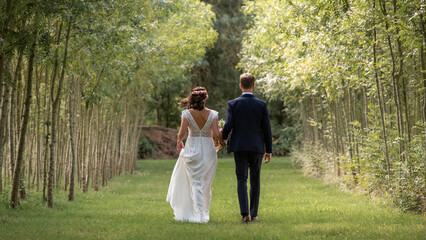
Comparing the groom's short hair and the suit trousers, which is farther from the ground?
the groom's short hair

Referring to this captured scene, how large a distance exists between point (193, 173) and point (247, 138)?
123 centimetres

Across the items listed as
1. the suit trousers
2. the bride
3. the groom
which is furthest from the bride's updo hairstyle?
the suit trousers

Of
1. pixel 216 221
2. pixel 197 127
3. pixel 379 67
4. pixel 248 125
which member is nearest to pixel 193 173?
pixel 197 127

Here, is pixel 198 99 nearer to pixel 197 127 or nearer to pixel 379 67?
pixel 197 127

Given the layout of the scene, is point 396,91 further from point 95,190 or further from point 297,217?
point 95,190

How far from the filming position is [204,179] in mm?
9688

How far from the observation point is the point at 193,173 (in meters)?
9.71

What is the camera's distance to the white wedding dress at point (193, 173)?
9609mm

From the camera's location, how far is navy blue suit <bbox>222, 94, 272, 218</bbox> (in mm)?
9023

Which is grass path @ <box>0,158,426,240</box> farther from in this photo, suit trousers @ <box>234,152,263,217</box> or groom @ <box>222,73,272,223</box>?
groom @ <box>222,73,272,223</box>

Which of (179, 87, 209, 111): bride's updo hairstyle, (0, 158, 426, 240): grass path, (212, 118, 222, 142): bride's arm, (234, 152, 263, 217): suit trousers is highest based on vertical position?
(179, 87, 209, 111): bride's updo hairstyle

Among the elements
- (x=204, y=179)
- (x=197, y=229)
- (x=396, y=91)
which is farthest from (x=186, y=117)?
(x=396, y=91)

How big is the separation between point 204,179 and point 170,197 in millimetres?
645

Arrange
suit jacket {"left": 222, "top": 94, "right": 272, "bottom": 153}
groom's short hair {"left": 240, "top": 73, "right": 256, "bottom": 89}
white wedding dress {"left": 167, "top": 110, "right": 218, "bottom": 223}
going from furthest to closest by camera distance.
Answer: white wedding dress {"left": 167, "top": 110, "right": 218, "bottom": 223}
groom's short hair {"left": 240, "top": 73, "right": 256, "bottom": 89}
suit jacket {"left": 222, "top": 94, "right": 272, "bottom": 153}
